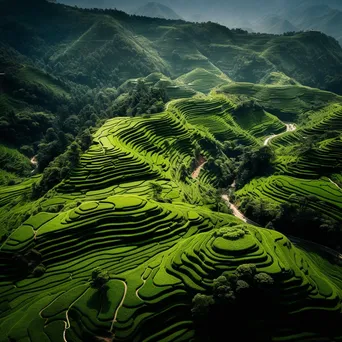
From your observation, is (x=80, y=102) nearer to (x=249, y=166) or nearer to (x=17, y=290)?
(x=249, y=166)

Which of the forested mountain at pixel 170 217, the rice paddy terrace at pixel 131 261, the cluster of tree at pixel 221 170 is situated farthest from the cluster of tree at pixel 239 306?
the cluster of tree at pixel 221 170

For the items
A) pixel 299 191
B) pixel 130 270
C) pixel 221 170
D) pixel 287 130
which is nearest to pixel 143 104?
pixel 221 170

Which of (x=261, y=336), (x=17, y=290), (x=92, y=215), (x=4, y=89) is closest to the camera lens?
(x=261, y=336)

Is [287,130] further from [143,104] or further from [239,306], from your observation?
[239,306]

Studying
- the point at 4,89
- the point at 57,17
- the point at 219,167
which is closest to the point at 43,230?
the point at 219,167

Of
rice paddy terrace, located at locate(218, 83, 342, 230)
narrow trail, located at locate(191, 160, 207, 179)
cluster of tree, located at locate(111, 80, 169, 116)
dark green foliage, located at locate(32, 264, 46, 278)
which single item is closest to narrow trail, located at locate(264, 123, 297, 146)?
rice paddy terrace, located at locate(218, 83, 342, 230)
